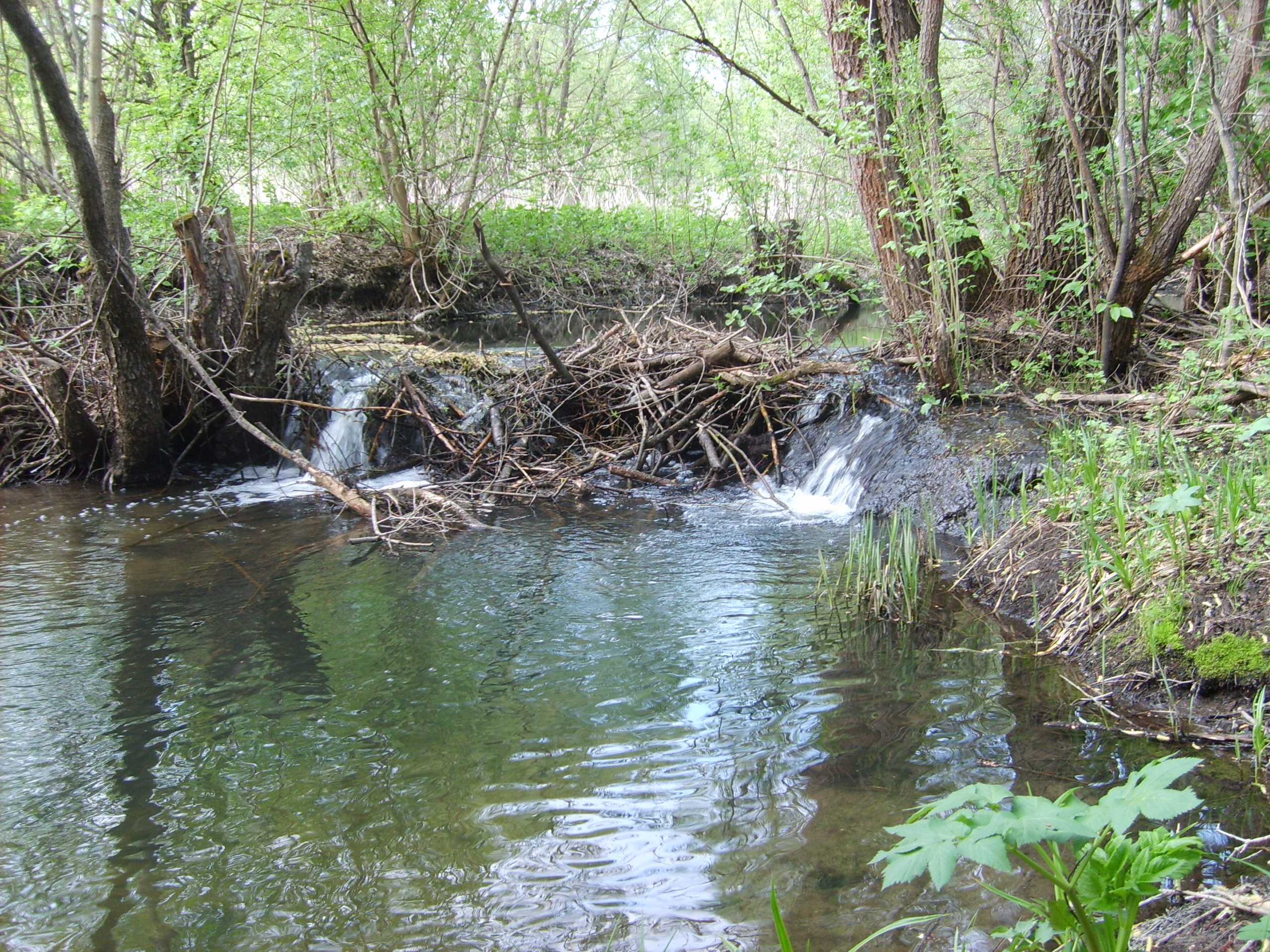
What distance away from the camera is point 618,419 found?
8617 millimetres

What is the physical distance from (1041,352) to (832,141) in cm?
240

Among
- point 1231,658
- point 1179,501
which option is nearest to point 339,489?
point 1179,501

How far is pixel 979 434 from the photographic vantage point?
6652mm

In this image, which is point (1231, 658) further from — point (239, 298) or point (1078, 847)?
point (239, 298)

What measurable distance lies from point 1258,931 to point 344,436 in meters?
8.65

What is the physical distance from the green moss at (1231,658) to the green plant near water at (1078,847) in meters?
2.12

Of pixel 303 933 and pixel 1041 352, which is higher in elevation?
pixel 1041 352

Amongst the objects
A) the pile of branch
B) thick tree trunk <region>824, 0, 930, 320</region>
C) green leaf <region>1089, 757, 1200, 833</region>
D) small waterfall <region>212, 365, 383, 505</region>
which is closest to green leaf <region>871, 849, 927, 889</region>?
green leaf <region>1089, 757, 1200, 833</region>

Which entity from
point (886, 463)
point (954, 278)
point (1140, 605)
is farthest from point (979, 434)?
point (1140, 605)

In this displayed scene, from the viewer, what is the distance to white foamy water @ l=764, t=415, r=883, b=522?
7055 mm

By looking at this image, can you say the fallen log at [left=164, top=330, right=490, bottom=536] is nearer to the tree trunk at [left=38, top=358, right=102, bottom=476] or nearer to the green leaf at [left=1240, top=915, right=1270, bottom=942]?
the tree trunk at [left=38, top=358, right=102, bottom=476]

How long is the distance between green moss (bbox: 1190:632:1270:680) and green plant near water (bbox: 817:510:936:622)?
1433 millimetres

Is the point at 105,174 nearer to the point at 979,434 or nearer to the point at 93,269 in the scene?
the point at 93,269

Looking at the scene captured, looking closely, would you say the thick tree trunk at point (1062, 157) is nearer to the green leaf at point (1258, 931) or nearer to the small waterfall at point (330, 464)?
the small waterfall at point (330, 464)
